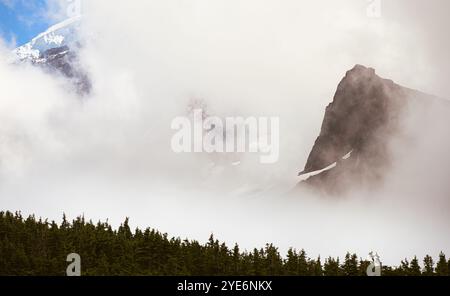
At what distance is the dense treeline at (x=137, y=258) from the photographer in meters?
121

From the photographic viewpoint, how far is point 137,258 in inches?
5600

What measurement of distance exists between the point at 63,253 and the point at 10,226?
2999cm

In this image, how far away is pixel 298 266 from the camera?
136 meters

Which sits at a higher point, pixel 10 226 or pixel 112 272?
pixel 10 226

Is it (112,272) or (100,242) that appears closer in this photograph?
(112,272)

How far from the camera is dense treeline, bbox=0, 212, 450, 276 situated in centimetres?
12075
